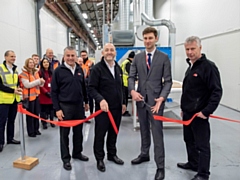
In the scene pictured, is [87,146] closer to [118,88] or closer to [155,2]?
[118,88]

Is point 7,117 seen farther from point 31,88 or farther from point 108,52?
point 108,52

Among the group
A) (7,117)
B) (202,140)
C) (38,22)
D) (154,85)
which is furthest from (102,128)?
(38,22)

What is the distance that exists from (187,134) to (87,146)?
1465 millimetres

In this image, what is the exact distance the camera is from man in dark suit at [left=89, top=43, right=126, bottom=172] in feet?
7.07

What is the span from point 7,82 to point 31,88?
520 millimetres

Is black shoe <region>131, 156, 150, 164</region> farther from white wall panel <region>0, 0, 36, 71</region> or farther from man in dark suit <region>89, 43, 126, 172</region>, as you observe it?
white wall panel <region>0, 0, 36, 71</region>

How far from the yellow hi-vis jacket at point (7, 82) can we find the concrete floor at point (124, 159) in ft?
2.24

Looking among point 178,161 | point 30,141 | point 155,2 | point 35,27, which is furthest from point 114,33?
point 155,2

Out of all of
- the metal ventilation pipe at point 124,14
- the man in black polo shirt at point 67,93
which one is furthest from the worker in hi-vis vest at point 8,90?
the metal ventilation pipe at point 124,14

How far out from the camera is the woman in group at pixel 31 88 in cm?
314

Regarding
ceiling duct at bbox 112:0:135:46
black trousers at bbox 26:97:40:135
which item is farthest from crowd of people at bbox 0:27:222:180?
ceiling duct at bbox 112:0:135:46

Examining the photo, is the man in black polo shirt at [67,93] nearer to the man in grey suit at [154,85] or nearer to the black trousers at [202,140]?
the man in grey suit at [154,85]

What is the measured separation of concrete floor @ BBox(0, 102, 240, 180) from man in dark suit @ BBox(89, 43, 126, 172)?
8.6 inches

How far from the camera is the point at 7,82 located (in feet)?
8.93
